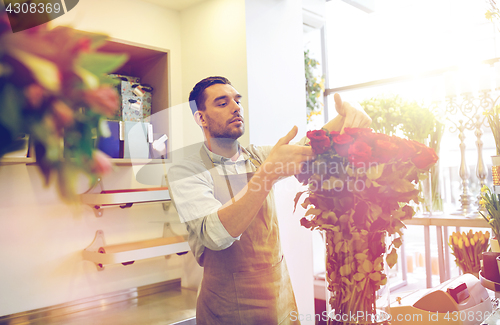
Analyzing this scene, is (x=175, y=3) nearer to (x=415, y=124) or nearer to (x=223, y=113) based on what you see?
(x=223, y=113)

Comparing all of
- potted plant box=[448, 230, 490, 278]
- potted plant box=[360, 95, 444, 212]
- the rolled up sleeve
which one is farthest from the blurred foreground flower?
potted plant box=[360, 95, 444, 212]

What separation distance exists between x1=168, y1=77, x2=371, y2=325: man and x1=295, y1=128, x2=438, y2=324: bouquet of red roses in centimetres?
39

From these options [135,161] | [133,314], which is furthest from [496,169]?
[133,314]

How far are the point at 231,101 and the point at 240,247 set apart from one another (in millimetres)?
559

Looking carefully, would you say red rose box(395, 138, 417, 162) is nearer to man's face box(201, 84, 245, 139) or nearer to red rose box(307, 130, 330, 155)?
red rose box(307, 130, 330, 155)

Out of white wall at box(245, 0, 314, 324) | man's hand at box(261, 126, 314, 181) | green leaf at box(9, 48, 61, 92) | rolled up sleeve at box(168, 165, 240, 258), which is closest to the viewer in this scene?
green leaf at box(9, 48, 61, 92)

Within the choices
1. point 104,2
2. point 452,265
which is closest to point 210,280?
point 104,2

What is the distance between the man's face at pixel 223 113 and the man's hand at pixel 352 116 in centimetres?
37

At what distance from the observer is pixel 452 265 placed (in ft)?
9.96

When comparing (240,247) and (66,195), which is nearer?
(66,195)

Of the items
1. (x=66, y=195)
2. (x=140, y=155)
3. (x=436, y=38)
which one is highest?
(x=436, y=38)

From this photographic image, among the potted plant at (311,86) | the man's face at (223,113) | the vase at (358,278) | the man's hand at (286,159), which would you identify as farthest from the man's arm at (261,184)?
the potted plant at (311,86)

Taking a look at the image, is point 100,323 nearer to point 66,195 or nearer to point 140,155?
point 140,155

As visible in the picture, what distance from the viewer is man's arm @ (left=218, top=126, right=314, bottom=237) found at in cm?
95
